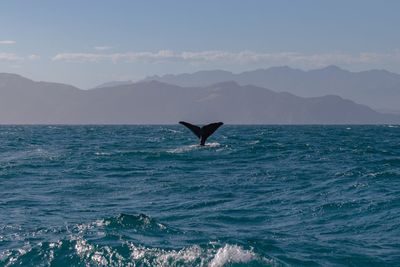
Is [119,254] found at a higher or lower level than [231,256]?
lower

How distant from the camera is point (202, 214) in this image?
17.3m

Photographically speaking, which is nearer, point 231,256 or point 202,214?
point 231,256

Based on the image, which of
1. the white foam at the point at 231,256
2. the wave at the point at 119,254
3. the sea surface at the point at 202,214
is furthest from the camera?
the sea surface at the point at 202,214

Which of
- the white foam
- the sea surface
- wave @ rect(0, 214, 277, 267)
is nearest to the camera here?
the white foam

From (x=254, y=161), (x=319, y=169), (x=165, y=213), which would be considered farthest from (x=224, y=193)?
(x=254, y=161)

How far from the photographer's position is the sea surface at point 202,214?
1206 centimetres

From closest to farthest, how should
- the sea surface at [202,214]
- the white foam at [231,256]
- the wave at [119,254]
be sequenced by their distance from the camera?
the white foam at [231,256] < the wave at [119,254] < the sea surface at [202,214]

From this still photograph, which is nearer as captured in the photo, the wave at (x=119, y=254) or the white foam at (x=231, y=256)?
the white foam at (x=231, y=256)

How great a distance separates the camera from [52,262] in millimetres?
11789

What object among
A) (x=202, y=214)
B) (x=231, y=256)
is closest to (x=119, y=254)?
(x=231, y=256)

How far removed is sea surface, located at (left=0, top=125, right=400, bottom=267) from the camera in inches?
475

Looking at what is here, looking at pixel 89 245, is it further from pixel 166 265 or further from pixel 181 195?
pixel 181 195

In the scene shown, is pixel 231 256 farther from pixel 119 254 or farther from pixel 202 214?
pixel 202 214

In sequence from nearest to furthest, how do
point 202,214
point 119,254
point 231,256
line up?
point 231,256 < point 119,254 < point 202,214
